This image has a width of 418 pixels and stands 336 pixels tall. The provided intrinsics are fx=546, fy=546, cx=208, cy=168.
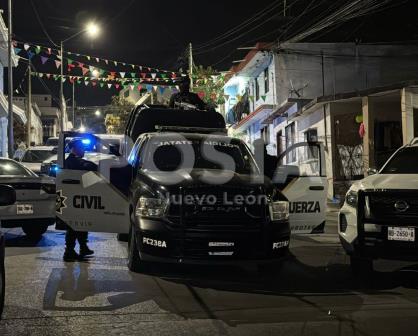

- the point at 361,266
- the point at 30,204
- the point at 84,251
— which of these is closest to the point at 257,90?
the point at 30,204

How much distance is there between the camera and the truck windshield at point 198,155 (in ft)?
26.0

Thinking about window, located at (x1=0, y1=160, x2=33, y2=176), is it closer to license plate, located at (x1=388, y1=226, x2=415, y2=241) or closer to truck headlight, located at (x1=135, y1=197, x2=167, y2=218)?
truck headlight, located at (x1=135, y1=197, x2=167, y2=218)

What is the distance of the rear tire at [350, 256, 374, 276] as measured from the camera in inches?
282

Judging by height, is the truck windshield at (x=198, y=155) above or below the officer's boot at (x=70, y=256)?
above

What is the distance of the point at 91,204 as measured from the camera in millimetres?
7883

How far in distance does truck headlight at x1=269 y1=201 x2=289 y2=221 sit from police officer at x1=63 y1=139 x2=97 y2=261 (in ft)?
9.27

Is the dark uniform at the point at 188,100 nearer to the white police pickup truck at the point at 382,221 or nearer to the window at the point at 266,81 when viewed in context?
the white police pickup truck at the point at 382,221

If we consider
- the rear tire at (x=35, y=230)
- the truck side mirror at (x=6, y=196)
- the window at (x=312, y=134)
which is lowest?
the rear tire at (x=35, y=230)

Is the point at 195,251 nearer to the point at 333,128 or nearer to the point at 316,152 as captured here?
the point at 316,152

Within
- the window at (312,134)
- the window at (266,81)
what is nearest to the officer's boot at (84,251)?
the window at (312,134)

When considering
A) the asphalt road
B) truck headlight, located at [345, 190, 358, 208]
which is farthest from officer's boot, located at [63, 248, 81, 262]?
truck headlight, located at [345, 190, 358, 208]

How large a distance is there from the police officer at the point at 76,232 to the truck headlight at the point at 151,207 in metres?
1.65

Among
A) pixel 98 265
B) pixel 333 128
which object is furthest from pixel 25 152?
pixel 98 265

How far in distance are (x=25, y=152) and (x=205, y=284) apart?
49.5 feet
